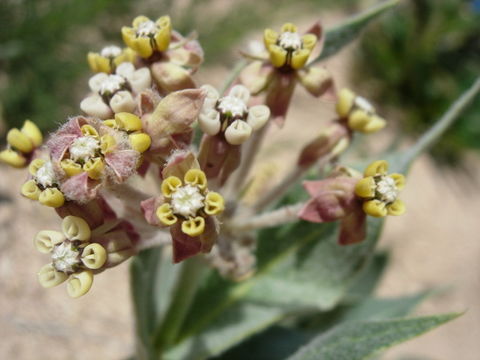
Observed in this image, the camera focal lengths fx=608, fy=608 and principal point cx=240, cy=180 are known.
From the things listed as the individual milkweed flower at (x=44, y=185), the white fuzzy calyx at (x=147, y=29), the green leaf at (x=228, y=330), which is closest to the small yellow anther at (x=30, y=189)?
the individual milkweed flower at (x=44, y=185)

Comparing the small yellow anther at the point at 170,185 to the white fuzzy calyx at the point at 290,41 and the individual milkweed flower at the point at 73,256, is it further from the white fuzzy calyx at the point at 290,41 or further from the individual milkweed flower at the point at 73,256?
the white fuzzy calyx at the point at 290,41

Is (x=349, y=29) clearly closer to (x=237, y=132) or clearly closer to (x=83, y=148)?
(x=237, y=132)

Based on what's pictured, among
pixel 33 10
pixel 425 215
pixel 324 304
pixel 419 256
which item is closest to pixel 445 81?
pixel 425 215

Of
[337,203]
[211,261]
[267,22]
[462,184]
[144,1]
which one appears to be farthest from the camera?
[462,184]

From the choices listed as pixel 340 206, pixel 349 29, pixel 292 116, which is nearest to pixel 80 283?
pixel 340 206

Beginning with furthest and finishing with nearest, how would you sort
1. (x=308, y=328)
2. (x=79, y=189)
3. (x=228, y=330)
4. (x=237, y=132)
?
(x=308, y=328) < (x=228, y=330) < (x=237, y=132) < (x=79, y=189)

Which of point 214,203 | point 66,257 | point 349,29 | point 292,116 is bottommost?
point 66,257

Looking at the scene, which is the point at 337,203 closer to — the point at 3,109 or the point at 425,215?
the point at 3,109
